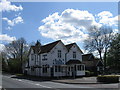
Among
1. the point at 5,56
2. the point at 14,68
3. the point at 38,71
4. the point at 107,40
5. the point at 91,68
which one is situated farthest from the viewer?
the point at 5,56

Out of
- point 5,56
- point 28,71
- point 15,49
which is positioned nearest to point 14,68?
point 15,49

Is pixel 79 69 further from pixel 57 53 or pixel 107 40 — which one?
pixel 107 40

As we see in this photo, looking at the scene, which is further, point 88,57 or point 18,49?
point 18,49

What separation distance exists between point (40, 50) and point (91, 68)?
15128 mm

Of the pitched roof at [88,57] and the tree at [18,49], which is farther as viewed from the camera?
the tree at [18,49]

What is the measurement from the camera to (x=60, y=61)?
49.1 metres

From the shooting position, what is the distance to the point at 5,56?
286ft

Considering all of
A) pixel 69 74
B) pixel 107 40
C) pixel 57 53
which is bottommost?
pixel 69 74

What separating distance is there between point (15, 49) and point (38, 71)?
1169 inches

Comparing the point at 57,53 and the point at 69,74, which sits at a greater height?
the point at 57,53

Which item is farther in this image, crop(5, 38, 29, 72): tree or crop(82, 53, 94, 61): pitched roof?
crop(5, 38, 29, 72): tree

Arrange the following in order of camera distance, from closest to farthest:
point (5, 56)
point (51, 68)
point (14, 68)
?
point (51, 68) < point (14, 68) < point (5, 56)

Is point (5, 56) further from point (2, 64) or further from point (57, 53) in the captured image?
point (57, 53)

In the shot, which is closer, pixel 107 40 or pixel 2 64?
pixel 107 40
